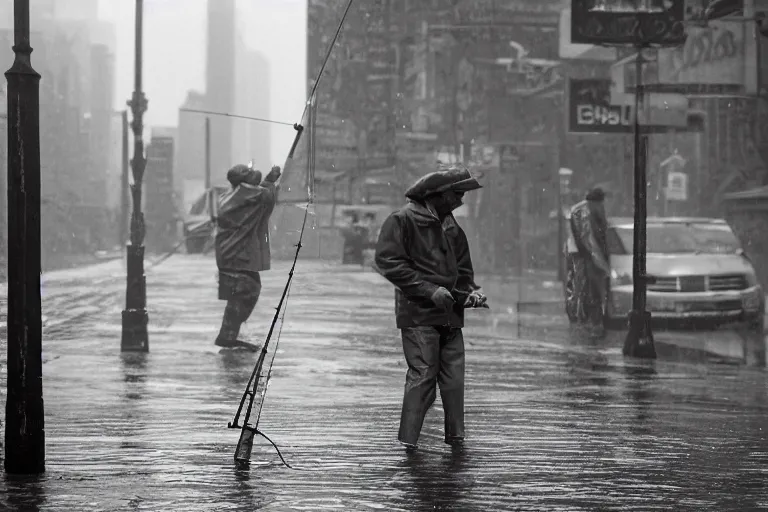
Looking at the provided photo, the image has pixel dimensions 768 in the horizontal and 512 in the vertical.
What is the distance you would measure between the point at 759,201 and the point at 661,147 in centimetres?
568

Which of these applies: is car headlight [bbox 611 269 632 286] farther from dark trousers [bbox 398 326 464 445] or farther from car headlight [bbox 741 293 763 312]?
dark trousers [bbox 398 326 464 445]

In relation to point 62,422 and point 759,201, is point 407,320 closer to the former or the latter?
point 62,422

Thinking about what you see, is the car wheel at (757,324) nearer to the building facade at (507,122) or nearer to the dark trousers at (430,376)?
the building facade at (507,122)

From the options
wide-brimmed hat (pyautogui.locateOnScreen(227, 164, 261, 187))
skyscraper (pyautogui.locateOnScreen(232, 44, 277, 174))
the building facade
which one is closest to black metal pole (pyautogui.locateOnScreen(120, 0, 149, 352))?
wide-brimmed hat (pyautogui.locateOnScreen(227, 164, 261, 187))

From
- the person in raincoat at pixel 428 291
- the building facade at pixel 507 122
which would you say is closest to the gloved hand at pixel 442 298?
the person in raincoat at pixel 428 291

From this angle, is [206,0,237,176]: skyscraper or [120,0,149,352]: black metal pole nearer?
[120,0,149,352]: black metal pole

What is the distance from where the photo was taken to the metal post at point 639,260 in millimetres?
14102

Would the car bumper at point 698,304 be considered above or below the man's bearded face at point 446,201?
below

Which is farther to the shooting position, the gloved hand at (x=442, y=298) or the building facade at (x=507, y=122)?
the building facade at (x=507, y=122)

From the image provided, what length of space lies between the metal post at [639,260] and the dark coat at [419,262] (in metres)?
6.52

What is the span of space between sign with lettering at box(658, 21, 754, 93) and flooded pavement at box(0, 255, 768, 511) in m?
10.3

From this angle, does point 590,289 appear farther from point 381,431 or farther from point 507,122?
point 507,122

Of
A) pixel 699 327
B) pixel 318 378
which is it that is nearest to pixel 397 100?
pixel 699 327

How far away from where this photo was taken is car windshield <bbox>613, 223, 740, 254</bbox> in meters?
18.2
